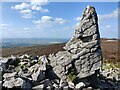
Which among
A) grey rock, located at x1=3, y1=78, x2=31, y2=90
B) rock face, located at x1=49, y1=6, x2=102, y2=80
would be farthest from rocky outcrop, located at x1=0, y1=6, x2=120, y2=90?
grey rock, located at x1=3, y1=78, x2=31, y2=90

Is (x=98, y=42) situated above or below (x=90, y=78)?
above

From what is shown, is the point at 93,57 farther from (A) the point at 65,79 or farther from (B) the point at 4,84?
(B) the point at 4,84

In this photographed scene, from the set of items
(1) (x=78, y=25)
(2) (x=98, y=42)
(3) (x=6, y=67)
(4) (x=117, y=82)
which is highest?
(1) (x=78, y=25)

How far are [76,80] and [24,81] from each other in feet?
24.1

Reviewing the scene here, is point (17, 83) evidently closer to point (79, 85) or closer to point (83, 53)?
point (79, 85)

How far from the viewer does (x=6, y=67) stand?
3400cm

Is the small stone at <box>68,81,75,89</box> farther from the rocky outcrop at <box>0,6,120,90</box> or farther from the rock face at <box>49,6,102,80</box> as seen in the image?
the rock face at <box>49,6,102,80</box>

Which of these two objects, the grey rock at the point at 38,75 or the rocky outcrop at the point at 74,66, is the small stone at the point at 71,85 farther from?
the grey rock at the point at 38,75

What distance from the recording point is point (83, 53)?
1293 inches

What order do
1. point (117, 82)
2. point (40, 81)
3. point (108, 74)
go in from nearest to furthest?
point (40, 81) → point (117, 82) → point (108, 74)

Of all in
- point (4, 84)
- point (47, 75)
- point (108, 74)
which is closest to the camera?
point (4, 84)

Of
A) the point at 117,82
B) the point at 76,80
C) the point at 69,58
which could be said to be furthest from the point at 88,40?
the point at 117,82

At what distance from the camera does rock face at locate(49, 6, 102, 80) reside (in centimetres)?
3250

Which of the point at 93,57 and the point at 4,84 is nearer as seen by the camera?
the point at 4,84
